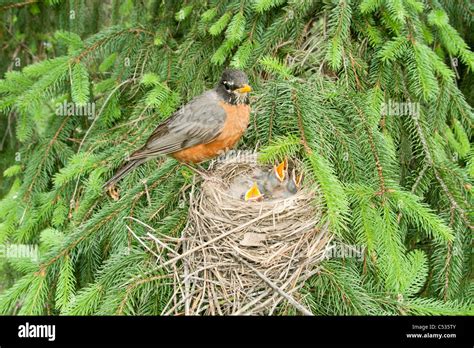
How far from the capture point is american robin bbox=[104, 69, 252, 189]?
3314 mm

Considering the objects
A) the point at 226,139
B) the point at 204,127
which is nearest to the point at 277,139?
the point at 226,139

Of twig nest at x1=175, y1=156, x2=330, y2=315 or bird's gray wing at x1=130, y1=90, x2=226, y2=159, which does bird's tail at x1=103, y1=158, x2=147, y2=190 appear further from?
twig nest at x1=175, y1=156, x2=330, y2=315

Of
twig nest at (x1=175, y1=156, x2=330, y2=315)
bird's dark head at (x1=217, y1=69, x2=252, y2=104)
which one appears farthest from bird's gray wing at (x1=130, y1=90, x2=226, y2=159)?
twig nest at (x1=175, y1=156, x2=330, y2=315)

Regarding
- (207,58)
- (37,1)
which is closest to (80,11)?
(37,1)

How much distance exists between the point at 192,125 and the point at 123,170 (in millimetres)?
602

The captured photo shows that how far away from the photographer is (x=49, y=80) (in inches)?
136

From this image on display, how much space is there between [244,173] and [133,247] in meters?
1.08

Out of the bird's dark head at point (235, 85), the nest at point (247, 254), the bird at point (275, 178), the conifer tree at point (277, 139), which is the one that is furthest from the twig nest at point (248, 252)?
the bird's dark head at point (235, 85)

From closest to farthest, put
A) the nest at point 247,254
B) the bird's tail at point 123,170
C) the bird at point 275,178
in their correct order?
1. the nest at point 247,254
2. the bird's tail at point 123,170
3. the bird at point 275,178

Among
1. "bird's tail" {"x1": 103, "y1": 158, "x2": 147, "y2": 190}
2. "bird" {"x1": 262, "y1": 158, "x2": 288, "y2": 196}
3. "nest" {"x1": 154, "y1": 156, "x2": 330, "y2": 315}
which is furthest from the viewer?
"bird" {"x1": 262, "y1": 158, "x2": 288, "y2": 196}

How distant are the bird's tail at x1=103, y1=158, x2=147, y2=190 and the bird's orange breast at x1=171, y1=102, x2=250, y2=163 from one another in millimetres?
290

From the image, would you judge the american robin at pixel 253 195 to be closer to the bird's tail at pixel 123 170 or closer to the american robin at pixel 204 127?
the american robin at pixel 204 127

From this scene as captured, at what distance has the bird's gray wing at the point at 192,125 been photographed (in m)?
3.43

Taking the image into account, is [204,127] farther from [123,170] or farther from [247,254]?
[247,254]
